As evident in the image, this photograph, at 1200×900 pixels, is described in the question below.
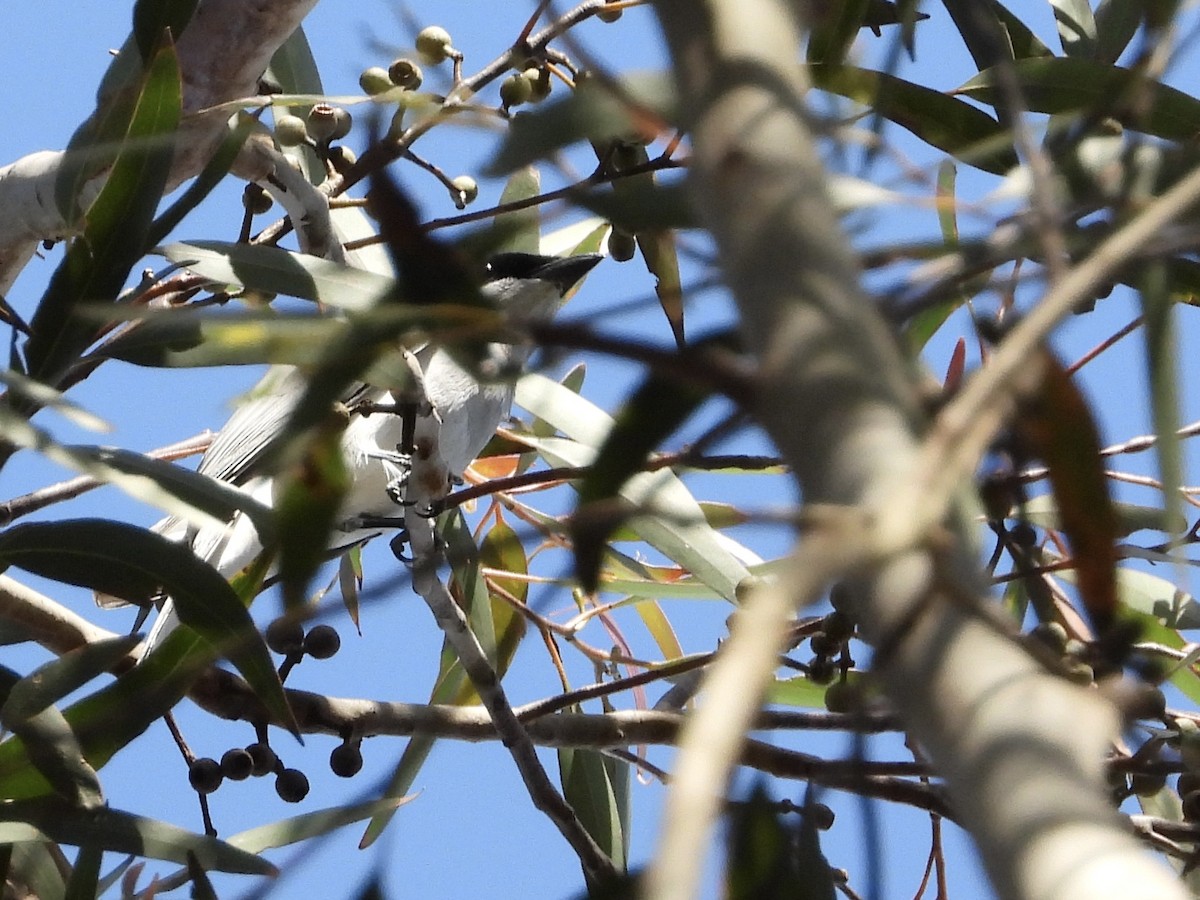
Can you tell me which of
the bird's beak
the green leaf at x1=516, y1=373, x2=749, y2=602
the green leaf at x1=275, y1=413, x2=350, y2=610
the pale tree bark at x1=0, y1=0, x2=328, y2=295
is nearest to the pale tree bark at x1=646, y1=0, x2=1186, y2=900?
the green leaf at x1=275, y1=413, x2=350, y2=610

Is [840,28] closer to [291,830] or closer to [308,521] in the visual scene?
[308,521]

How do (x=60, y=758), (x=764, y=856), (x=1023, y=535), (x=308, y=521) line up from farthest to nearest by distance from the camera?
(x=60, y=758) < (x=1023, y=535) < (x=764, y=856) < (x=308, y=521)

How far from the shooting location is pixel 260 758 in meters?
1.29

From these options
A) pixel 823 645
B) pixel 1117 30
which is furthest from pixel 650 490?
pixel 1117 30

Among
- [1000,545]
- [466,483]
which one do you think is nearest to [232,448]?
[466,483]

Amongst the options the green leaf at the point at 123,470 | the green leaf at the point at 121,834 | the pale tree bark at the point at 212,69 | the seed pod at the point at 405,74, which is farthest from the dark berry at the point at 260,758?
the seed pod at the point at 405,74

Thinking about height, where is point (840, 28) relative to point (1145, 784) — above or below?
above

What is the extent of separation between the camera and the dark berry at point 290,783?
1.37 metres

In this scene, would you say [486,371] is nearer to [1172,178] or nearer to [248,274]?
[1172,178]

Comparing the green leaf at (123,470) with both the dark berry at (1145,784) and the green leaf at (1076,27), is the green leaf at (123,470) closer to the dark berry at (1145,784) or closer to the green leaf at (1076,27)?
the dark berry at (1145,784)

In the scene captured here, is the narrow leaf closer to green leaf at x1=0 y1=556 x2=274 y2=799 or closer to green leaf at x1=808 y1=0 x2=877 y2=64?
green leaf at x1=808 y1=0 x2=877 y2=64

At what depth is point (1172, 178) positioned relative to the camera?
27.3 inches

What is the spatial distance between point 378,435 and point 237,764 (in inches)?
32.8

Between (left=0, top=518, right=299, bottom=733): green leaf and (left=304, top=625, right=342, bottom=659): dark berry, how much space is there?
267 mm
